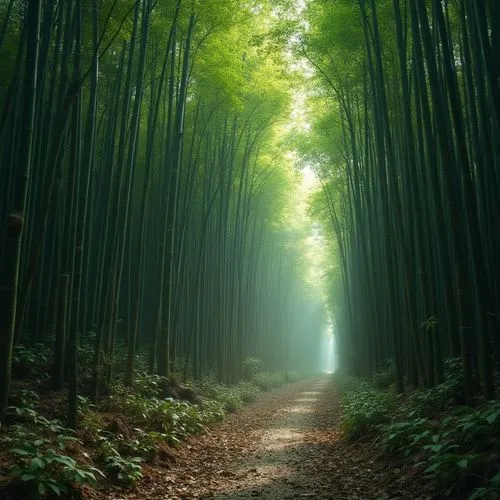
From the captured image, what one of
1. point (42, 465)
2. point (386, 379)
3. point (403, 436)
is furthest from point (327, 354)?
point (42, 465)

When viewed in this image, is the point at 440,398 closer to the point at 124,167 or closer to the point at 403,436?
the point at 403,436

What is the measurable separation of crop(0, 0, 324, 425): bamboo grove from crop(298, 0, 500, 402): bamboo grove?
1671 millimetres

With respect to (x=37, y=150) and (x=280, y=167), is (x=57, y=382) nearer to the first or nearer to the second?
(x=37, y=150)

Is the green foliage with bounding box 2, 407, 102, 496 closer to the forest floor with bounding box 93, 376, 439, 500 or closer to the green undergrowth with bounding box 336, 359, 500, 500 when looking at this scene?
the forest floor with bounding box 93, 376, 439, 500

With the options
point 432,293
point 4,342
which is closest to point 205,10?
point 432,293

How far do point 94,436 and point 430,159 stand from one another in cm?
416

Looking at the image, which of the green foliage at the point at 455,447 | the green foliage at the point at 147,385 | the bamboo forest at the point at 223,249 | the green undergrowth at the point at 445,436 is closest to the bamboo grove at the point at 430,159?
the bamboo forest at the point at 223,249

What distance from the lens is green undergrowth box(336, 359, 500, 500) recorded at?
2.51 meters

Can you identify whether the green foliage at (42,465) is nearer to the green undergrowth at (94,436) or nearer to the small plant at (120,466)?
the green undergrowth at (94,436)

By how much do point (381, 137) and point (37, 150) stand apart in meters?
4.77

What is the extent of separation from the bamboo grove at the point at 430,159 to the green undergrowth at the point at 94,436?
9.65 ft

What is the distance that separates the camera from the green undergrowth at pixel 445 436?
2514 millimetres

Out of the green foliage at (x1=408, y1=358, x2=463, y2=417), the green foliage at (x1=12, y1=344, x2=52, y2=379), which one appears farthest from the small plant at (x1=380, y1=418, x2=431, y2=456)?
the green foliage at (x1=12, y1=344, x2=52, y2=379)

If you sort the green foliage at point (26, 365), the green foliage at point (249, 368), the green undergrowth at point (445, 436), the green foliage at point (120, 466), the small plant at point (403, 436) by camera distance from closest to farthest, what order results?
the green undergrowth at point (445, 436)
the green foliage at point (120, 466)
the small plant at point (403, 436)
the green foliage at point (26, 365)
the green foliage at point (249, 368)
